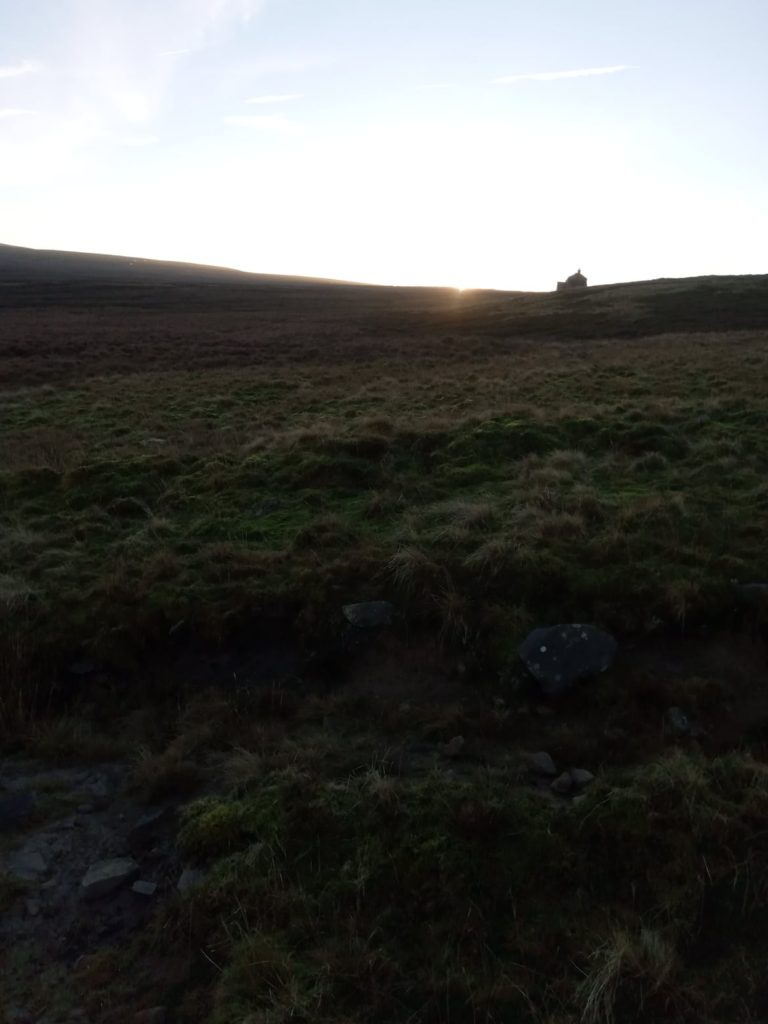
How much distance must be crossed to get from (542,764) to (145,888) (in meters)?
2.81

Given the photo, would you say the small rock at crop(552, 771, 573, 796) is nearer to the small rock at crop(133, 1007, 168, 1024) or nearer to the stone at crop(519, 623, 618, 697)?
the stone at crop(519, 623, 618, 697)

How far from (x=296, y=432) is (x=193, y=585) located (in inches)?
241

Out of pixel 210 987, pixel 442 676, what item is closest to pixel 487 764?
pixel 442 676

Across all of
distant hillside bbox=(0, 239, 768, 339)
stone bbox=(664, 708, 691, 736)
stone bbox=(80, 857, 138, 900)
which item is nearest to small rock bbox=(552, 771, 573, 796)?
stone bbox=(664, 708, 691, 736)

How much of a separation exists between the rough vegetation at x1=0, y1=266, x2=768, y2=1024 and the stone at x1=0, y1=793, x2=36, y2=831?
0.42 ft

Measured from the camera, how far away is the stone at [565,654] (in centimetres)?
659

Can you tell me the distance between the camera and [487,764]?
19.2 ft

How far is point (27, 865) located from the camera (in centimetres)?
534

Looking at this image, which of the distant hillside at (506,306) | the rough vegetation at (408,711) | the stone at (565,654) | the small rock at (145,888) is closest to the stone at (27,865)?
the rough vegetation at (408,711)

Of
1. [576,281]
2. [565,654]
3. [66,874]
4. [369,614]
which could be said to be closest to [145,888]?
[66,874]

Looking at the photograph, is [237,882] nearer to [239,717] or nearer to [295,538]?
[239,717]

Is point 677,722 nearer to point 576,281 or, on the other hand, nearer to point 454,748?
point 454,748

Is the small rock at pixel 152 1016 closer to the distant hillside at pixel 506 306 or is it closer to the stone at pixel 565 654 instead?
the stone at pixel 565 654

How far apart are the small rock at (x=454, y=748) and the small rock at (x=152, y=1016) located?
254 centimetres
